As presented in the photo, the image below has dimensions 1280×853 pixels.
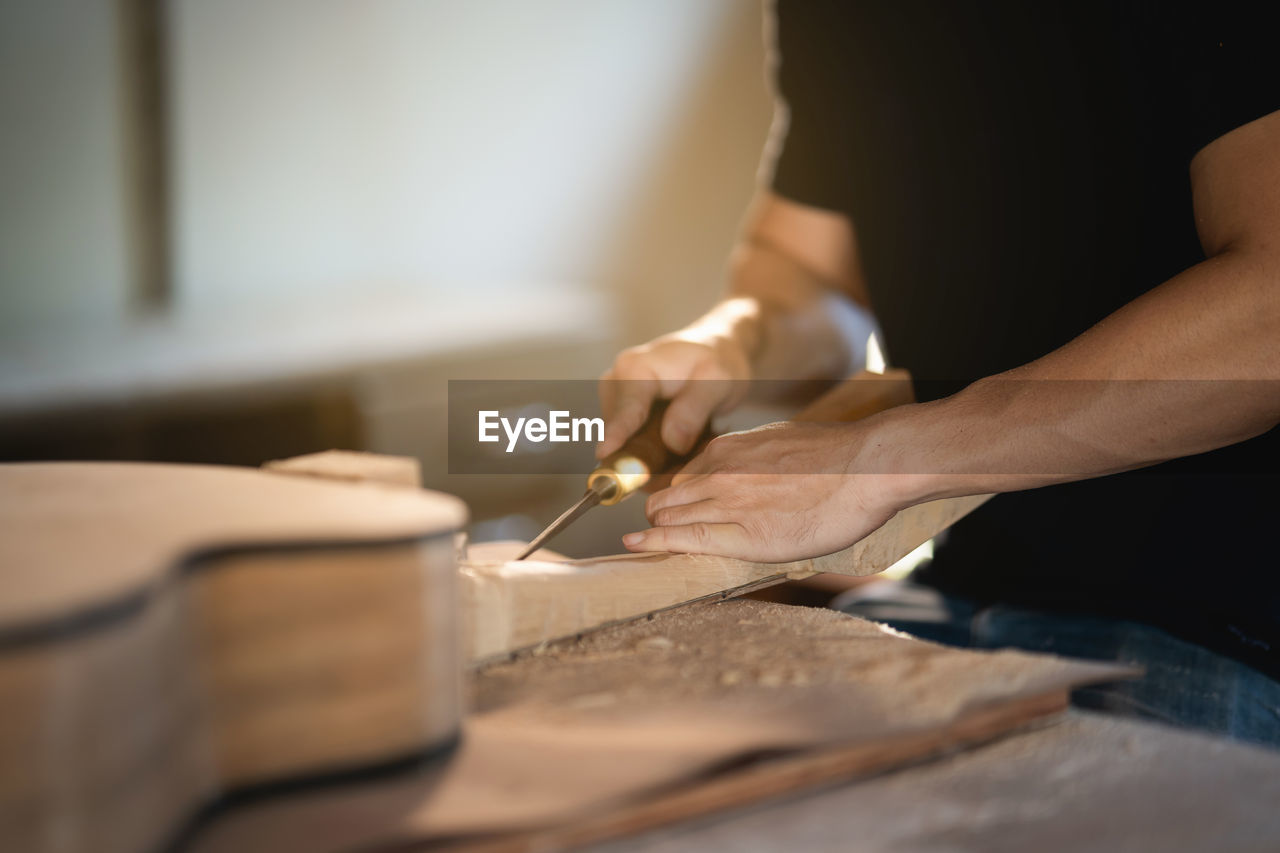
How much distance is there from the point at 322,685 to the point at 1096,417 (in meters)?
0.62

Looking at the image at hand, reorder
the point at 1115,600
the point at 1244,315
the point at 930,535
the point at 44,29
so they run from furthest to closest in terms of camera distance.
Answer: the point at 44,29
the point at 1115,600
the point at 930,535
the point at 1244,315

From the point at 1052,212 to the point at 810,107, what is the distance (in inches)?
17.3

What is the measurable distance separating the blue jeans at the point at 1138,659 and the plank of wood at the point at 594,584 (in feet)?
0.88

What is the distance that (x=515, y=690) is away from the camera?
593mm

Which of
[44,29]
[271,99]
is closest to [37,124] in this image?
[44,29]

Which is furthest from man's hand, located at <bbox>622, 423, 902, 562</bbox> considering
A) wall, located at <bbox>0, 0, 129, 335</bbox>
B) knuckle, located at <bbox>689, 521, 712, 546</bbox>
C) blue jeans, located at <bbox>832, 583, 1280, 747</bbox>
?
wall, located at <bbox>0, 0, 129, 335</bbox>

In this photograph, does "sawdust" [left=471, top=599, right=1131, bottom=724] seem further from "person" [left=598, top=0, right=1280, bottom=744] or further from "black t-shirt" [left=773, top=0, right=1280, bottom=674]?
"black t-shirt" [left=773, top=0, right=1280, bottom=674]

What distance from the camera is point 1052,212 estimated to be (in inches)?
45.1

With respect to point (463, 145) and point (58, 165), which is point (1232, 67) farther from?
point (463, 145)

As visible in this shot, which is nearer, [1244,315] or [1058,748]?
[1058,748]

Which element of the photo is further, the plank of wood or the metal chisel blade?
the metal chisel blade

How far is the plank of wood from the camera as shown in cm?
64

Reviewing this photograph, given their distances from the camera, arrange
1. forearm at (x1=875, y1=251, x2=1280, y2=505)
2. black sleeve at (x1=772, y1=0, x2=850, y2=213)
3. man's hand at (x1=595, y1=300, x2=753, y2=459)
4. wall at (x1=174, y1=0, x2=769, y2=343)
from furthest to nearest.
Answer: wall at (x1=174, y1=0, x2=769, y2=343), black sleeve at (x1=772, y1=0, x2=850, y2=213), man's hand at (x1=595, y1=300, x2=753, y2=459), forearm at (x1=875, y1=251, x2=1280, y2=505)

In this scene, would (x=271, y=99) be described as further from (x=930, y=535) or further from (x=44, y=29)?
(x=930, y=535)
